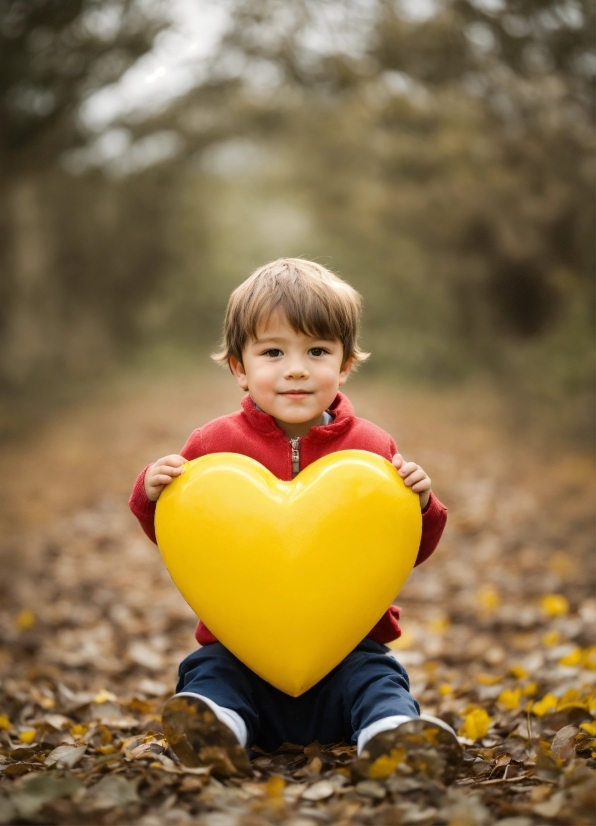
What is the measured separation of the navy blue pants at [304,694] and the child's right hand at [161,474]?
47cm

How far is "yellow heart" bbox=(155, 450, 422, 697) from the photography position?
7.09 feet

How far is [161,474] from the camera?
2.29 m

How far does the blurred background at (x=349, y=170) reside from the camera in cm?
621

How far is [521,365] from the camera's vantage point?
318 inches

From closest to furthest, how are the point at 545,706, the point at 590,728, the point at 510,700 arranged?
the point at 590,728, the point at 545,706, the point at 510,700

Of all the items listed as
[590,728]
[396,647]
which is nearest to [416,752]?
[590,728]

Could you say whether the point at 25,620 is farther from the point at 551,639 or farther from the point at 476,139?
the point at 476,139

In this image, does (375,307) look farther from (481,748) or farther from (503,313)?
(481,748)

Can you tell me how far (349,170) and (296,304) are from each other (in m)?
10.8

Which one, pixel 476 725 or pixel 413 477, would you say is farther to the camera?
pixel 476 725

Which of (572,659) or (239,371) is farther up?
(239,371)

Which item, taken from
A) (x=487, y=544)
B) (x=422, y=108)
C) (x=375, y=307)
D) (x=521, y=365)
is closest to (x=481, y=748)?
(x=487, y=544)

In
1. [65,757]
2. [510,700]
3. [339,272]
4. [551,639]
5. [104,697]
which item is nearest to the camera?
[65,757]

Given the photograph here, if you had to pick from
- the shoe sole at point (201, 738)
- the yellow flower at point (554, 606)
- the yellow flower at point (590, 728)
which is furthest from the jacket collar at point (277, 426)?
the yellow flower at point (554, 606)
